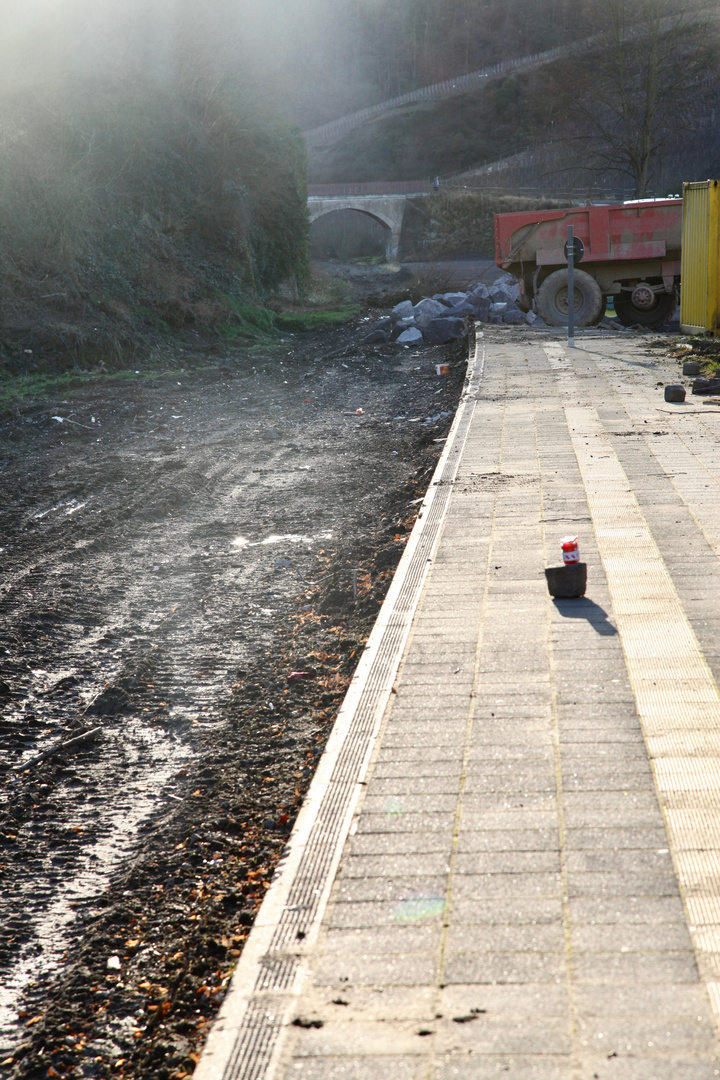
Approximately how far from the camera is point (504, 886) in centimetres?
270

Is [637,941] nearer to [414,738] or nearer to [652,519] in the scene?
[414,738]

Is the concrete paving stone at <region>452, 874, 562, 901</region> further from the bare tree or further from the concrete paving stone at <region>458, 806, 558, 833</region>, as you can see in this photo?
the bare tree

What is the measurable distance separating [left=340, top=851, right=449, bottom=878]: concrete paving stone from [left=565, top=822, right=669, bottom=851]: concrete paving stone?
41 centimetres

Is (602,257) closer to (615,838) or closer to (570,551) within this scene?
(570,551)

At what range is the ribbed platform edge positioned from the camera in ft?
7.29

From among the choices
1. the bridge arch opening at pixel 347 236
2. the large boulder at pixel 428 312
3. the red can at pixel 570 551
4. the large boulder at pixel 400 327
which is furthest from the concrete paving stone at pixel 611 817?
the bridge arch opening at pixel 347 236

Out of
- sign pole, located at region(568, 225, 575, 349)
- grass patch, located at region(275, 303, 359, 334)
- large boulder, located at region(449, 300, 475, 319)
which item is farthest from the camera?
grass patch, located at region(275, 303, 359, 334)

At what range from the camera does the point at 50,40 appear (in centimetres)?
2225

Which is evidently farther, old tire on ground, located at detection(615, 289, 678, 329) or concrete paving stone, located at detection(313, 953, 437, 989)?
old tire on ground, located at detection(615, 289, 678, 329)

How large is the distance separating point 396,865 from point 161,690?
2584 millimetres

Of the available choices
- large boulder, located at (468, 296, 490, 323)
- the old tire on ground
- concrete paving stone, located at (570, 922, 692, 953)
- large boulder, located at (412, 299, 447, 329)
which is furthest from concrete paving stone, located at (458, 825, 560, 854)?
large boulder, located at (468, 296, 490, 323)

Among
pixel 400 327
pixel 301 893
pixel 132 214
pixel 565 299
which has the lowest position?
pixel 301 893

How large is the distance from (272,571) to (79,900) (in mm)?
3731

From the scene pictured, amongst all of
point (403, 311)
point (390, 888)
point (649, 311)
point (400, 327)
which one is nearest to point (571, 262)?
point (649, 311)
